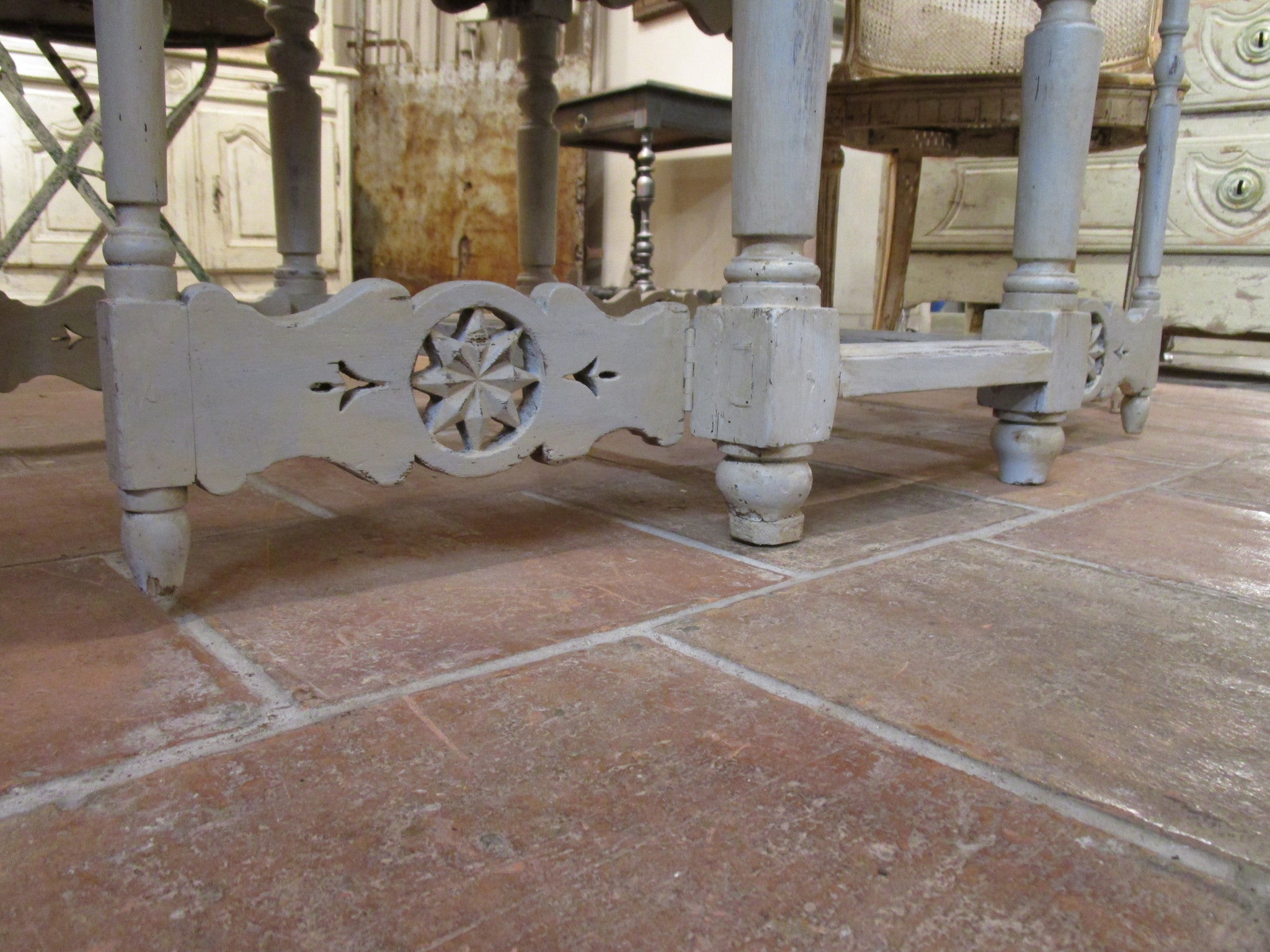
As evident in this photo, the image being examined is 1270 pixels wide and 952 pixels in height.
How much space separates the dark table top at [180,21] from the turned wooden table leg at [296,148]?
0.21 feet

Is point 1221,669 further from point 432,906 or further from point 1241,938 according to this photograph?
point 432,906

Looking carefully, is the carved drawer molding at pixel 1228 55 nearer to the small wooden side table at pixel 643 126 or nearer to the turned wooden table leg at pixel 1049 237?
the small wooden side table at pixel 643 126

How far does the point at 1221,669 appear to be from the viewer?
839 mm

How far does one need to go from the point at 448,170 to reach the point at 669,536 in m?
3.63

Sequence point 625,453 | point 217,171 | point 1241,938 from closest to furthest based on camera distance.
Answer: point 1241,938 < point 625,453 < point 217,171

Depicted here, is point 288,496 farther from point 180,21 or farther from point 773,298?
point 180,21

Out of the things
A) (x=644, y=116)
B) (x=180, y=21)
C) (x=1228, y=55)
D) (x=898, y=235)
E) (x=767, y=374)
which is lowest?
(x=767, y=374)

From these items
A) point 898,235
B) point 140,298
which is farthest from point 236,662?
point 898,235

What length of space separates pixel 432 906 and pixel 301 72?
1856 mm

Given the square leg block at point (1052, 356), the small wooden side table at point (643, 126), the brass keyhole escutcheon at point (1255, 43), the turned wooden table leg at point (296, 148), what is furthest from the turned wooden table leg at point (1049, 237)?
the brass keyhole escutcheon at point (1255, 43)

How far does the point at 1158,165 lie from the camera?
199 centimetres

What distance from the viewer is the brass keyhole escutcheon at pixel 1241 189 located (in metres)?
3.07

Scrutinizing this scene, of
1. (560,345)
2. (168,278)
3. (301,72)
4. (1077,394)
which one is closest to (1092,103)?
(1077,394)

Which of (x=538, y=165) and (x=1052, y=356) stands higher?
(x=538, y=165)
